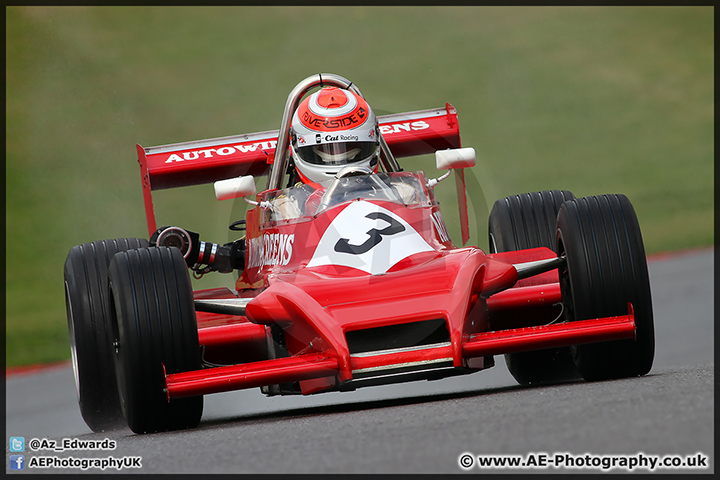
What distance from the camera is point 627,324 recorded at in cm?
586

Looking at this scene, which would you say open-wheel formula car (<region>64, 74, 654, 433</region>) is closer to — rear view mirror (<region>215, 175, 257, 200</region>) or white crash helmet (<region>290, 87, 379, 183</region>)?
→ rear view mirror (<region>215, 175, 257, 200</region>)

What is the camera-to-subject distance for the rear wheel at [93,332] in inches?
281

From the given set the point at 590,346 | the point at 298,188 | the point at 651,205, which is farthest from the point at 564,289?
the point at 651,205

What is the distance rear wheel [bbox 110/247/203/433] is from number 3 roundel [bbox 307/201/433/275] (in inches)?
39.7

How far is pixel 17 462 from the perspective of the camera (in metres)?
5.19

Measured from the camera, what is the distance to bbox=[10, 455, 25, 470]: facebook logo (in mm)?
5042

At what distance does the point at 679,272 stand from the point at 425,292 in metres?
11.9

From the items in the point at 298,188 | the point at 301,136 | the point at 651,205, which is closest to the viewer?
the point at 298,188

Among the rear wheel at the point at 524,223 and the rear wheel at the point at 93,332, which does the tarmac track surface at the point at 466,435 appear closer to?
the rear wheel at the point at 93,332

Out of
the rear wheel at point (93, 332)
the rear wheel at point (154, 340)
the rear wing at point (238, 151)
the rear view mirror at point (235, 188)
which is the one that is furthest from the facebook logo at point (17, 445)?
the rear wing at point (238, 151)

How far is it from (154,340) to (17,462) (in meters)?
1.10

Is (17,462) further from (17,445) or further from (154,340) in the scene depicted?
(154,340)

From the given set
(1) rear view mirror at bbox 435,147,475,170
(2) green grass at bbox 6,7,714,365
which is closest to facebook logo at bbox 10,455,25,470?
(1) rear view mirror at bbox 435,147,475,170

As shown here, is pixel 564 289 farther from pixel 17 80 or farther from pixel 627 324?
pixel 17 80
